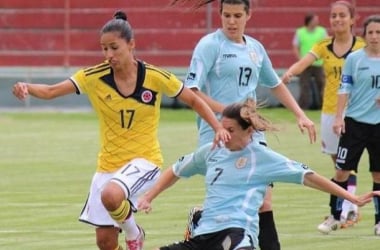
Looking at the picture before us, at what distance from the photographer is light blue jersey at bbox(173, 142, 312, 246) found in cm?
843

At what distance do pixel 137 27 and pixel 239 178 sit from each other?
28.0 meters

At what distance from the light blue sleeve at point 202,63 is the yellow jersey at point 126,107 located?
0.37 metres

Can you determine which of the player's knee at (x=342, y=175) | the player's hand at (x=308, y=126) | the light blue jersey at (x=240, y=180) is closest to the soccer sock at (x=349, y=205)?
the player's knee at (x=342, y=175)

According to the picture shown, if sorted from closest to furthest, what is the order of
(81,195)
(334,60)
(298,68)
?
(298,68) → (334,60) → (81,195)

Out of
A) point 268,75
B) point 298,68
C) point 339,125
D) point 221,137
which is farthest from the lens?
point 298,68

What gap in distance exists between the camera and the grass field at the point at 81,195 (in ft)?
40.1

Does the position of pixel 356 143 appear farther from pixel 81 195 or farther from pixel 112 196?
pixel 81 195

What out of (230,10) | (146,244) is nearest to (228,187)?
(230,10)

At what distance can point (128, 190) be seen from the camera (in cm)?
991

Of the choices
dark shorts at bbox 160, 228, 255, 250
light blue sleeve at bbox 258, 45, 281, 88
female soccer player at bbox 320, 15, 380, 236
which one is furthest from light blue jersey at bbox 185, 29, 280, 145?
female soccer player at bbox 320, 15, 380, 236

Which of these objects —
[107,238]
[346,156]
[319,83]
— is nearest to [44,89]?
[107,238]

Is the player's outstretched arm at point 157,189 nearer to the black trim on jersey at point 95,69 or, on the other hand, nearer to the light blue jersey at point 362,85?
the black trim on jersey at point 95,69

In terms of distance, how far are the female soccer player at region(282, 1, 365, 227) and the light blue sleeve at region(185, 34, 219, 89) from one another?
8.76 feet

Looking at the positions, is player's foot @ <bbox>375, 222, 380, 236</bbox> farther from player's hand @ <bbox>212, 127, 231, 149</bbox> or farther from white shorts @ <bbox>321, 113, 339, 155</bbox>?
player's hand @ <bbox>212, 127, 231, 149</bbox>
